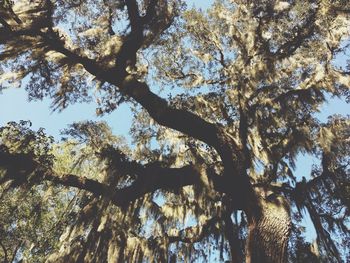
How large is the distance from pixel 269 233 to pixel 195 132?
6.68 feet

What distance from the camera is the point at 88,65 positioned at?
23.3 feet

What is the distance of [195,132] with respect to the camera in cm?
670

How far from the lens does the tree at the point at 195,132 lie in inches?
263

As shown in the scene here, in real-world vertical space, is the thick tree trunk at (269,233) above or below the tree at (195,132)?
below

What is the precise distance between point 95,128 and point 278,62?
185 inches

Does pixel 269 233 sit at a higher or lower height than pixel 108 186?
lower

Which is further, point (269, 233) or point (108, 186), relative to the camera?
point (108, 186)

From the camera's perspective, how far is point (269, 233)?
Result: 18.3 ft

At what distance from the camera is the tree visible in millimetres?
6680

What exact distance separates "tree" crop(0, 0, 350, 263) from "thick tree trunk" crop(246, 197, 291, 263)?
2cm

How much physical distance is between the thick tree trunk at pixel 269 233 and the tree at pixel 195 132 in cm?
2

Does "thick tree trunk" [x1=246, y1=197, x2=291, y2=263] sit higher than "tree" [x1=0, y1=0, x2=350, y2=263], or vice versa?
"tree" [x1=0, y1=0, x2=350, y2=263]

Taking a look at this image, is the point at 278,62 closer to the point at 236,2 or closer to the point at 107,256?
the point at 236,2

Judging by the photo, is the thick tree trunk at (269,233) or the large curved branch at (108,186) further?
the large curved branch at (108,186)
